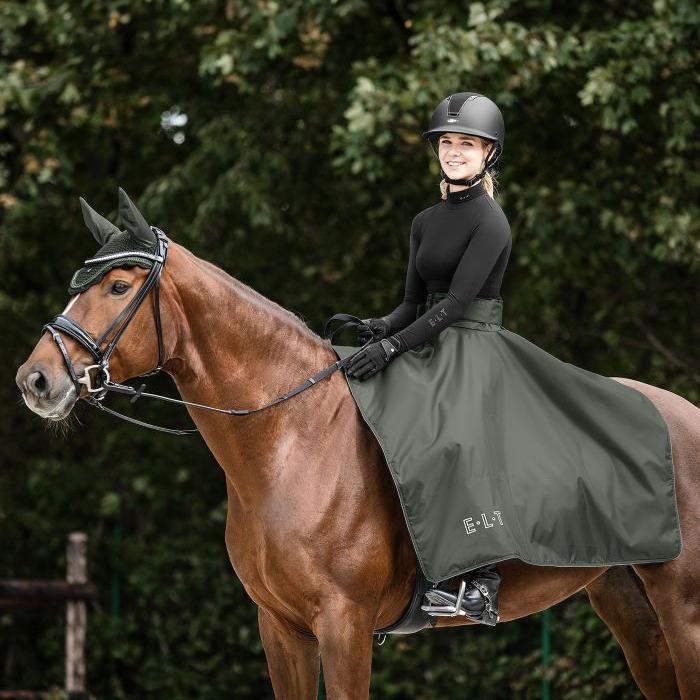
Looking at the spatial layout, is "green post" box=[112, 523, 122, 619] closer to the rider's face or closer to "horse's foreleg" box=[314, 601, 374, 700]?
"horse's foreleg" box=[314, 601, 374, 700]

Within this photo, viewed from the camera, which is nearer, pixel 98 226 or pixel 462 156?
pixel 98 226

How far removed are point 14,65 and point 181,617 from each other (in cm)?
500

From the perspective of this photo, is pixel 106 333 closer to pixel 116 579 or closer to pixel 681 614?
pixel 681 614

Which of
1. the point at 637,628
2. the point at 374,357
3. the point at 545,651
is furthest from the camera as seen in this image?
the point at 545,651

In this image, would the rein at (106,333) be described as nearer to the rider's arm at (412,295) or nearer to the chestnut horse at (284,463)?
the chestnut horse at (284,463)

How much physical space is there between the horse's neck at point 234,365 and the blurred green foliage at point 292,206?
3.36m

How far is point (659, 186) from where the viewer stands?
8.45m

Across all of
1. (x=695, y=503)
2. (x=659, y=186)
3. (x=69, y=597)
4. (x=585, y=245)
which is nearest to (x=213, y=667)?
Answer: (x=69, y=597)

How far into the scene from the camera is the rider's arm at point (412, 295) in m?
4.85

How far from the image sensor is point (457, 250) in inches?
183

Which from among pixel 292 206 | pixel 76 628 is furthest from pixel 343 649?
pixel 292 206

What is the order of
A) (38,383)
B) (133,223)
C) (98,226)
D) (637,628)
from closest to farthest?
(38,383)
(133,223)
(98,226)
(637,628)

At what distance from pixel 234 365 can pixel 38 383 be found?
2.43 ft

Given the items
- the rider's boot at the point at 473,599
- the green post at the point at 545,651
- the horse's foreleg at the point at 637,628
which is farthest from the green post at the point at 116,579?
the rider's boot at the point at 473,599
